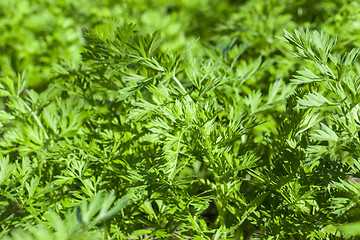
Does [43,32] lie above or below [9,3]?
below

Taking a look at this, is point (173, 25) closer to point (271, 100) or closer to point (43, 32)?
point (43, 32)

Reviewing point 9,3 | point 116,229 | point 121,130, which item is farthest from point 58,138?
point 9,3

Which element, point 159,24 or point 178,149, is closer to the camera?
point 178,149

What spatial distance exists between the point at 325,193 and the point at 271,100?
0.46 m

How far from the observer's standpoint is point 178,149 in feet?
3.17

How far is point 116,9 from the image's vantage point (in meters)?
2.17

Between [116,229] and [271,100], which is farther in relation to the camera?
[271,100]

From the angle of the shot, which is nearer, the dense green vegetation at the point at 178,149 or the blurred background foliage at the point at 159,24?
the dense green vegetation at the point at 178,149

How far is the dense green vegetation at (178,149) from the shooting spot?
3.00ft

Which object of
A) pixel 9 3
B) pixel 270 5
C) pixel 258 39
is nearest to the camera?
pixel 258 39

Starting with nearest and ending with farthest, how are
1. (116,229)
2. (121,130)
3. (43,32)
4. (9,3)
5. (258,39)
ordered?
(116,229) < (121,130) < (258,39) < (43,32) < (9,3)

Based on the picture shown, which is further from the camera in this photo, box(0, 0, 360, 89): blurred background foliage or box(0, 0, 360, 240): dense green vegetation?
box(0, 0, 360, 89): blurred background foliage

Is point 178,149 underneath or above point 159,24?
underneath

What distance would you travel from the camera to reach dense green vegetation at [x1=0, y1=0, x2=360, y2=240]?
36.0 inches
